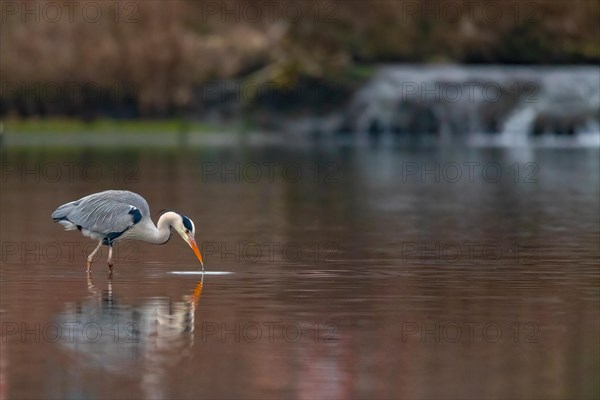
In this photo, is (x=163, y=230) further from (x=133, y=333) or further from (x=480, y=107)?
(x=480, y=107)

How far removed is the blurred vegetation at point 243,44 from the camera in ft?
233

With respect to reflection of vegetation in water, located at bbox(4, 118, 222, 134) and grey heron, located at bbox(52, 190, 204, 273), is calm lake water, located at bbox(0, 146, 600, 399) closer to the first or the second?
grey heron, located at bbox(52, 190, 204, 273)

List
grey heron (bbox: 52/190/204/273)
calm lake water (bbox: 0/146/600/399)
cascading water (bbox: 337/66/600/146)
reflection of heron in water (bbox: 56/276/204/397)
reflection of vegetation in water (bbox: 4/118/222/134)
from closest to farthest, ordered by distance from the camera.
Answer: calm lake water (bbox: 0/146/600/399) → reflection of heron in water (bbox: 56/276/204/397) → grey heron (bbox: 52/190/204/273) → cascading water (bbox: 337/66/600/146) → reflection of vegetation in water (bbox: 4/118/222/134)

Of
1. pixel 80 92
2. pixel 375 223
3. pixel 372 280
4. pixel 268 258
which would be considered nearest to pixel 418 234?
pixel 375 223

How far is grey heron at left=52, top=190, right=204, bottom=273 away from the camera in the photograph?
17.2 meters

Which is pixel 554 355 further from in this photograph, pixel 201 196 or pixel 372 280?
pixel 201 196

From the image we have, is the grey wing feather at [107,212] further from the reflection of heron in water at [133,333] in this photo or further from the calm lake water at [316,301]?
the reflection of heron in water at [133,333]

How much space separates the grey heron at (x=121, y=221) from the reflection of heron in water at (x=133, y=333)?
1309mm

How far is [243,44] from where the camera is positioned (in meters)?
72.1

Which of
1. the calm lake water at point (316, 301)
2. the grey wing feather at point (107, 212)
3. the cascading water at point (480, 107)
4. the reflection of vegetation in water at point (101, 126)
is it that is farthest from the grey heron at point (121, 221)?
the reflection of vegetation in water at point (101, 126)

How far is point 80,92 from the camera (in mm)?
71562

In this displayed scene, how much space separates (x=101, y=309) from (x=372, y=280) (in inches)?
138

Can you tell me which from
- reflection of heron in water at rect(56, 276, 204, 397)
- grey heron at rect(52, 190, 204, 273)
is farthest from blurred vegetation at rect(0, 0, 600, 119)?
reflection of heron in water at rect(56, 276, 204, 397)

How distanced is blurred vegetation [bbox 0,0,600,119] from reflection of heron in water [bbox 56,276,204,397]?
52.9m
